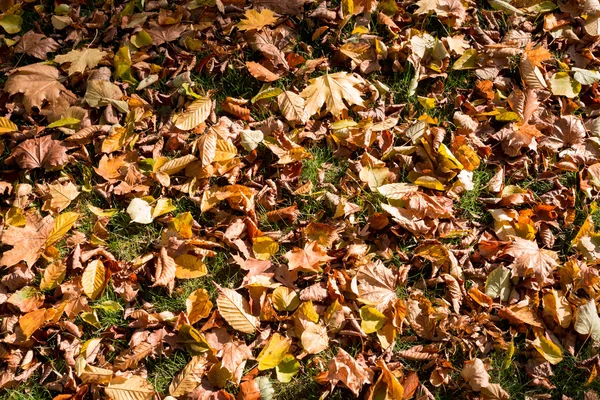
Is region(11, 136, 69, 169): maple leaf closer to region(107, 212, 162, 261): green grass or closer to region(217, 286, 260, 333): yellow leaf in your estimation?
region(107, 212, 162, 261): green grass

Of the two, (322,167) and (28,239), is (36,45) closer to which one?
(28,239)

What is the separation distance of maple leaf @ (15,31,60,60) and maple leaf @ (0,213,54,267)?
0.99 metres

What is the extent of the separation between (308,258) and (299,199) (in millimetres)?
355

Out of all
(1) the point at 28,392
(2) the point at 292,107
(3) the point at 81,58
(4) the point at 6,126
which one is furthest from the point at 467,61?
(1) the point at 28,392

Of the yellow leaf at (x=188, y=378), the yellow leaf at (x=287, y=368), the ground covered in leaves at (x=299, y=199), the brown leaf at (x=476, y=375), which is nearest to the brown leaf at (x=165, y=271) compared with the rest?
the ground covered in leaves at (x=299, y=199)

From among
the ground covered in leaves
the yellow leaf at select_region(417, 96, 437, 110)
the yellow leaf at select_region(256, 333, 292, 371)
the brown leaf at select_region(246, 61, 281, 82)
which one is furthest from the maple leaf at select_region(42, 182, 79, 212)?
the yellow leaf at select_region(417, 96, 437, 110)

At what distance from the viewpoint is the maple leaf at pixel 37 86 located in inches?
114

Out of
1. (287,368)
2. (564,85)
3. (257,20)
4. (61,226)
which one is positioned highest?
(257,20)

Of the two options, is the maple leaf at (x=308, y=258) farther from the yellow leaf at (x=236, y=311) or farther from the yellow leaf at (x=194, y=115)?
the yellow leaf at (x=194, y=115)

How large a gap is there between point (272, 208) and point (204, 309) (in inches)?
22.5

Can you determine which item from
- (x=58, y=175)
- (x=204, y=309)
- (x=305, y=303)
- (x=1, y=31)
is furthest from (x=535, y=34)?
(x=1, y=31)

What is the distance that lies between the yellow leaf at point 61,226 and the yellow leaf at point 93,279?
22 centimetres

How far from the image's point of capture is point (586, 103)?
2982mm

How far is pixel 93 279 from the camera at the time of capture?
8.07 feet
